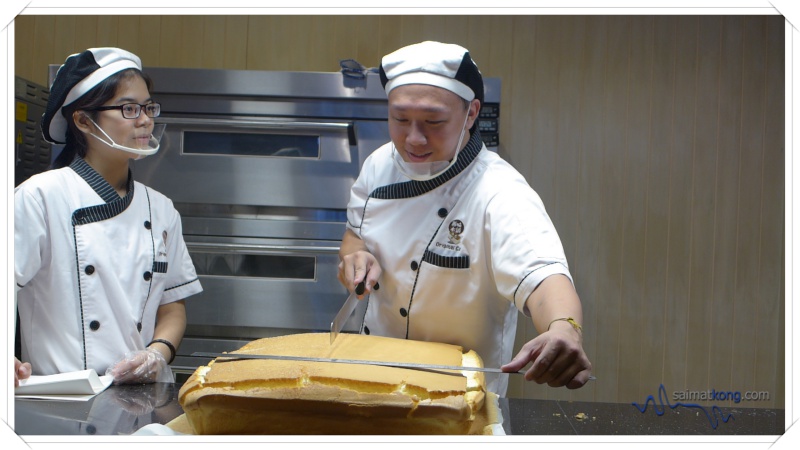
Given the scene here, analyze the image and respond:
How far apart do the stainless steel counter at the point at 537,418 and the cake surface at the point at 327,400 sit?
0.13 metres

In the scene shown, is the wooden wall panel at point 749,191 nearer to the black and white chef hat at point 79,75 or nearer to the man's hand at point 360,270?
the man's hand at point 360,270

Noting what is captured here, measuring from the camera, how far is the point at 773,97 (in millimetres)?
2867

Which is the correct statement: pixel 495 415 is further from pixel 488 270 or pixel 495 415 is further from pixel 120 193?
pixel 120 193

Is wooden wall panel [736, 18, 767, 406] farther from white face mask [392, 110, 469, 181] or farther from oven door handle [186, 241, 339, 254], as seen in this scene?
white face mask [392, 110, 469, 181]

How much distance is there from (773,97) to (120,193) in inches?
97.6

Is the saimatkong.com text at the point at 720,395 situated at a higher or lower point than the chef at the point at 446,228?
lower

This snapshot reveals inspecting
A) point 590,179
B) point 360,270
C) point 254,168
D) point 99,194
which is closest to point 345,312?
point 360,270

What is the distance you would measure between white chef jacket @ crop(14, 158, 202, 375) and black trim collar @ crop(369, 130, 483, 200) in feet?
1.72

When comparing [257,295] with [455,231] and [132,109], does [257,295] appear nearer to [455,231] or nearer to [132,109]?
[132,109]

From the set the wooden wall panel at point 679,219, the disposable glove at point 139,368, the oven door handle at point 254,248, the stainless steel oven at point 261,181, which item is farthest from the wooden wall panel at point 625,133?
the disposable glove at point 139,368

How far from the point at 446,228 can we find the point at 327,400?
0.54m

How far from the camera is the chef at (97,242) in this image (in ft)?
4.66

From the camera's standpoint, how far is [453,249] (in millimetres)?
1388
